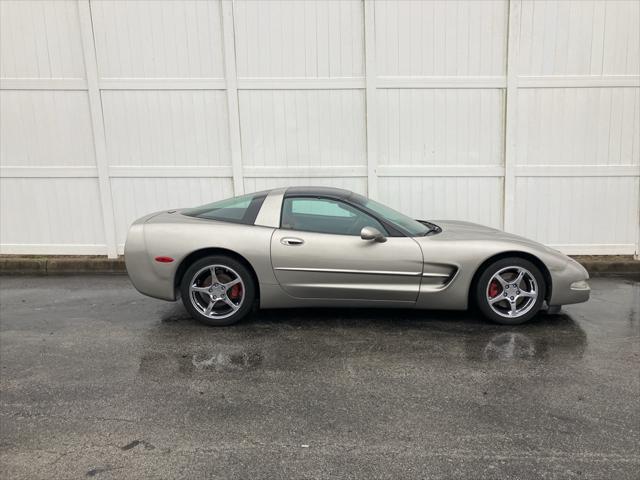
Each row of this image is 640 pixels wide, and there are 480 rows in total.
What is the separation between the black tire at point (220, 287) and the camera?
4457 millimetres

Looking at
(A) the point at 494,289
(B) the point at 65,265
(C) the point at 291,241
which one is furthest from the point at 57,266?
(A) the point at 494,289

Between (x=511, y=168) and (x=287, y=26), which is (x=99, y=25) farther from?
(x=511, y=168)

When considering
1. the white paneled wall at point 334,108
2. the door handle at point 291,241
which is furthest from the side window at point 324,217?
the white paneled wall at point 334,108

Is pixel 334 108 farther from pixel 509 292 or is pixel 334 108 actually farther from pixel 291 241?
pixel 509 292

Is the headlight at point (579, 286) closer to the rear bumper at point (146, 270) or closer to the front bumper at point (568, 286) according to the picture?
the front bumper at point (568, 286)

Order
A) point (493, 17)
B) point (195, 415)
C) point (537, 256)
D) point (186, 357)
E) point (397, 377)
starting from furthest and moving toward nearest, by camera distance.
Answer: point (493, 17) → point (537, 256) → point (186, 357) → point (397, 377) → point (195, 415)

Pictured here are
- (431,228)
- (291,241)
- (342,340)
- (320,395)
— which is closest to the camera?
(320,395)

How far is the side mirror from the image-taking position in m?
4.32

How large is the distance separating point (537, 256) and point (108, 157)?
19.4ft

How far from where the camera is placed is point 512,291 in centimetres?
446

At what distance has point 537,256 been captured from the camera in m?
4.41

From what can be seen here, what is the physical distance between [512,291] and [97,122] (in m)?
6.01

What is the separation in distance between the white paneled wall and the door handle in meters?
2.82

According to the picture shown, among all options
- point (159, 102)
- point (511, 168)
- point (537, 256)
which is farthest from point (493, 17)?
point (159, 102)
